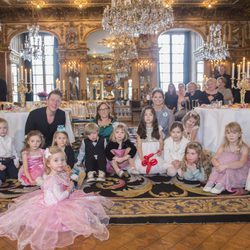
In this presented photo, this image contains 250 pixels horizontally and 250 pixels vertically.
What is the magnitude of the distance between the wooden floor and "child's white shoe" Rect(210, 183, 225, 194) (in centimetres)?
73

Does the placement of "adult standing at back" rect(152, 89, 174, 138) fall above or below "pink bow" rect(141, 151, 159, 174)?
above

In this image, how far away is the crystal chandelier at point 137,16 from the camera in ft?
21.6

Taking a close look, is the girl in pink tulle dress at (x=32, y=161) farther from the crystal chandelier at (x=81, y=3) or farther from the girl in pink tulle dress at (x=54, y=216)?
the crystal chandelier at (x=81, y=3)

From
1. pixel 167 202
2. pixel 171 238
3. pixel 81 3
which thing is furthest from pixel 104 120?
pixel 81 3

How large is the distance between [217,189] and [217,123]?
6.17 ft

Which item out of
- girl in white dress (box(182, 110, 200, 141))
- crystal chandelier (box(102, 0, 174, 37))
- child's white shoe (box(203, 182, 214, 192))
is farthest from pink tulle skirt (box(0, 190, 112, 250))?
crystal chandelier (box(102, 0, 174, 37))

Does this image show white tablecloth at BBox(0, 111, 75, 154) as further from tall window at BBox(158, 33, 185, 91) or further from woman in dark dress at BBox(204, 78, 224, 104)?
tall window at BBox(158, 33, 185, 91)

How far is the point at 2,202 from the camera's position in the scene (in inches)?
133

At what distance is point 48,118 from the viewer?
4680 mm

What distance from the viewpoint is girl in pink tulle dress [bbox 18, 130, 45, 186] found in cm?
396

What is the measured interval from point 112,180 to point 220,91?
13.1ft

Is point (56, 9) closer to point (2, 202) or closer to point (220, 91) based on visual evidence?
point (220, 91)

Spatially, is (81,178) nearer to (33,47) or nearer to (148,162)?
(148,162)

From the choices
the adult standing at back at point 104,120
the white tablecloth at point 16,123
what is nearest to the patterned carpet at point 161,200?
the adult standing at back at point 104,120
